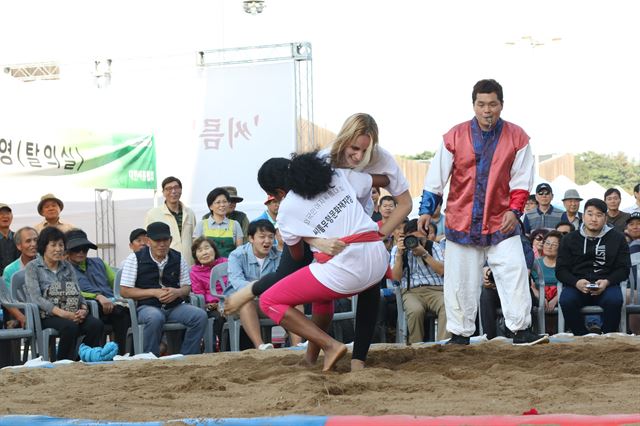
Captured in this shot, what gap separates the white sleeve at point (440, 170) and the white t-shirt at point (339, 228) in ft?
4.26

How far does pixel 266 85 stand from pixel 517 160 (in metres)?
5.33

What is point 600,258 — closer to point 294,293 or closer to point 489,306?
point 489,306

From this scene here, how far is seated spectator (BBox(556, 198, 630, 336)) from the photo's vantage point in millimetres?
8016

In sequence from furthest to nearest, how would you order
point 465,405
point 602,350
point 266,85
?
1. point 266,85
2. point 602,350
3. point 465,405

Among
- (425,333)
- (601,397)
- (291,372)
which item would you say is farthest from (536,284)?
(601,397)

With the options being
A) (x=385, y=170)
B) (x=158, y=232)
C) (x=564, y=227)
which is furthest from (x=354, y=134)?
(x=564, y=227)

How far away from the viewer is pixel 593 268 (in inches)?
319

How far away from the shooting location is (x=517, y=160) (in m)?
6.13

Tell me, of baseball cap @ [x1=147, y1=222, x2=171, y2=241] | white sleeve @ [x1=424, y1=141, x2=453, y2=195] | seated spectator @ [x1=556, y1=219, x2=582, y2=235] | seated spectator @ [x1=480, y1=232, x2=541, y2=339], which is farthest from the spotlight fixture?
white sleeve @ [x1=424, y1=141, x2=453, y2=195]

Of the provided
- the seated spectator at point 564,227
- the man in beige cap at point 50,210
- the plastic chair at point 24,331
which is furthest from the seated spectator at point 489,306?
the man in beige cap at point 50,210

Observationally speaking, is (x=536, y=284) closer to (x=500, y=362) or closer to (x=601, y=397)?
(x=500, y=362)

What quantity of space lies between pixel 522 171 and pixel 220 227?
400cm

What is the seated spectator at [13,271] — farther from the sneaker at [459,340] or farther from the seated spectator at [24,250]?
the sneaker at [459,340]

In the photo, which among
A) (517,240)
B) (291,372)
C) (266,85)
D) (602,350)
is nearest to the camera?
(291,372)
